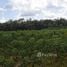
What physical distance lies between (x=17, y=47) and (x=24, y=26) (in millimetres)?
25915

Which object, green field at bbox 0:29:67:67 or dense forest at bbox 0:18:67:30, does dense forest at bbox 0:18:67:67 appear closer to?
green field at bbox 0:29:67:67

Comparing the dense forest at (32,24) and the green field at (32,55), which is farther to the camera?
the dense forest at (32,24)

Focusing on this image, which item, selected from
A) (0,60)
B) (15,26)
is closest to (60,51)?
(0,60)

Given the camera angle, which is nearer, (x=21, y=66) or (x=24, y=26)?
(x=21, y=66)

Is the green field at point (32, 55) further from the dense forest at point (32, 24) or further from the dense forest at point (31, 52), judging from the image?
the dense forest at point (32, 24)

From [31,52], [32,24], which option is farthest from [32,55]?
[32,24]

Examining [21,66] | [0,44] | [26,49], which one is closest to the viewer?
[21,66]

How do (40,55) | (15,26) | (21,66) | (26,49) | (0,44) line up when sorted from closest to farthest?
(21,66) < (40,55) < (26,49) < (0,44) < (15,26)

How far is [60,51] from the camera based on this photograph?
26422mm

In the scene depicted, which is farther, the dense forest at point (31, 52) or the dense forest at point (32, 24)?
the dense forest at point (32, 24)

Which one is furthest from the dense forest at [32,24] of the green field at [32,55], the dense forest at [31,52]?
the green field at [32,55]

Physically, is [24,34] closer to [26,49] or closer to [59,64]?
[26,49]

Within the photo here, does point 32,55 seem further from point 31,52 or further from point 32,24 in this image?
point 32,24

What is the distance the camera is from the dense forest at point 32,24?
179 feet
